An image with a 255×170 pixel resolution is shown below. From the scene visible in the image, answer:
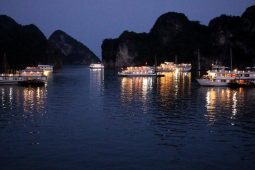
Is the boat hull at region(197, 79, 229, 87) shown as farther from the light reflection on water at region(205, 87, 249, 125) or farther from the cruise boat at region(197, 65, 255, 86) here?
the light reflection on water at region(205, 87, 249, 125)

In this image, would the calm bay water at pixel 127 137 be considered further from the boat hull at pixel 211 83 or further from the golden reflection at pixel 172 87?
the boat hull at pixel 211 83

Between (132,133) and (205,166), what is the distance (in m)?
11.9

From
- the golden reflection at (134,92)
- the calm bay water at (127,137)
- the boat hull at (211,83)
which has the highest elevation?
the boat hull at (211,83)

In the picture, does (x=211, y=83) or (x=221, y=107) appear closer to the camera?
(x=221, y=107)

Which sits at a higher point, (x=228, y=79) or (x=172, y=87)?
(x=228, y=79)

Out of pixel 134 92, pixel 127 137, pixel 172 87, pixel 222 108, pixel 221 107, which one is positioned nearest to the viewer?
pixel 127 137

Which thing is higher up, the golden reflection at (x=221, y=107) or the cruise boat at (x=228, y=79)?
the cruise boat at (x=228, y=79)

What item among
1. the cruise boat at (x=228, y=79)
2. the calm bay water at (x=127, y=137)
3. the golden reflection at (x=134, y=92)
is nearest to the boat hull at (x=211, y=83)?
the cruise boat at (x=228, y=79)

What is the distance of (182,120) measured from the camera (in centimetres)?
4556

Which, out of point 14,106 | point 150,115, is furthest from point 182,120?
point 14,106

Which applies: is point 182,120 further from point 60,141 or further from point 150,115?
point 60,141

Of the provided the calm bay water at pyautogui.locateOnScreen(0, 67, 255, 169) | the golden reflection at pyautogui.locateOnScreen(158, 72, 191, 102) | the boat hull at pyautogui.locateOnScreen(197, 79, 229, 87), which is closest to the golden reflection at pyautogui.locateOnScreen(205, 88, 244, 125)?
the calm bay water at pyautogui.locateOnScreen(0, 67, 255, 169)

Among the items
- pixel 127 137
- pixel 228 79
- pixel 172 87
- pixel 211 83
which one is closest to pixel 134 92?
pixel 172 87

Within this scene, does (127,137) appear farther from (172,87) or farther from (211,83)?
(211,83)
